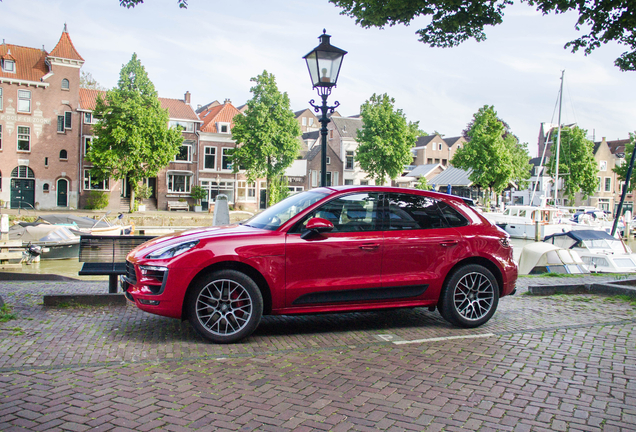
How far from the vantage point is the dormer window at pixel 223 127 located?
5327 centimetres

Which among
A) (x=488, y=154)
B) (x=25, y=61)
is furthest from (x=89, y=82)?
(x=488, y=154)

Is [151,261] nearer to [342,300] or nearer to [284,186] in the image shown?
[342,300]

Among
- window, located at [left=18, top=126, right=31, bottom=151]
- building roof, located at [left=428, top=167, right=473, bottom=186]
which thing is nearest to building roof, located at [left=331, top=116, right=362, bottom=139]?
building roof, located at [left=428, top=167, right=473, bottom=186]

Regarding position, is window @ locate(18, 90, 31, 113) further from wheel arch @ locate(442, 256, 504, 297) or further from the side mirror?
wheel arch @ locate(442, 256, 504, 297)

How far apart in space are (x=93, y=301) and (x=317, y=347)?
360 centimetres

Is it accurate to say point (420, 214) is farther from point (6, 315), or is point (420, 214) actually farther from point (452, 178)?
point (452, 178)

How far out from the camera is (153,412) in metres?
3.72

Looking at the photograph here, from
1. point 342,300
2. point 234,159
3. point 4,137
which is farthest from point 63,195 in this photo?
point 342,300

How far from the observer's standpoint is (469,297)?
21.0 feet

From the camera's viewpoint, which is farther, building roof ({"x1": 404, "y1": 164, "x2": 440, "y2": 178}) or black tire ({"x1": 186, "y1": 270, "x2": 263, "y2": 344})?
building roof ({"x1": 404, "y1": 164, "x2": 440, "y2": 178})

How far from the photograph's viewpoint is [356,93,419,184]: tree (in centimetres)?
5194

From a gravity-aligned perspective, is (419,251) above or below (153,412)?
above

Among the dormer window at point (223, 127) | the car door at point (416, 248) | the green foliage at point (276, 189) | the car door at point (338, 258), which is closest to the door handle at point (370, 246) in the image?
the car door at point (338, 258)

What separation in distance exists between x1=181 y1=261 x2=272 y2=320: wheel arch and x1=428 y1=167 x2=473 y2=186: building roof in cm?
6342
